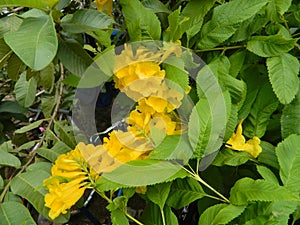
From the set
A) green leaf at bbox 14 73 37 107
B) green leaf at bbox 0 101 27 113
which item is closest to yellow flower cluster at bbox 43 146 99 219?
green leaf at bbox 14 73 37 107

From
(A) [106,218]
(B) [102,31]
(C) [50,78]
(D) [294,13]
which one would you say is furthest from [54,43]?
(A) [106,218]

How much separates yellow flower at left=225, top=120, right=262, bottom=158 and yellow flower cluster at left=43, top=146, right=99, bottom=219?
0.21 m

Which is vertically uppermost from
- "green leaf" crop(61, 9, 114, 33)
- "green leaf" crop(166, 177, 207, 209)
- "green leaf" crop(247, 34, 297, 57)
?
"green leaf" crop(61, 9, 114, 33)

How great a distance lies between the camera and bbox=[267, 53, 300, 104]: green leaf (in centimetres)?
56

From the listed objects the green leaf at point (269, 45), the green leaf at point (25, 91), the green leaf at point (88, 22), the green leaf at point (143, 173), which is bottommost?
the green leaf at point (25, 91)

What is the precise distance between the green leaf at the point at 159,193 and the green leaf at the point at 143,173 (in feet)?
0.15

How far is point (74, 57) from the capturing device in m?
0.64

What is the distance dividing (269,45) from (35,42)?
0.34 m

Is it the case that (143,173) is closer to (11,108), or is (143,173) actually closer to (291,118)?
(291,118)

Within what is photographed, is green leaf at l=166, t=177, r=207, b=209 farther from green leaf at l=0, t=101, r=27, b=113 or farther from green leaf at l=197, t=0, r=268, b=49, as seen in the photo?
green leaf at l=0, t=101, r=27, b=113

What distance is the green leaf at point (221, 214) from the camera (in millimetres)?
498

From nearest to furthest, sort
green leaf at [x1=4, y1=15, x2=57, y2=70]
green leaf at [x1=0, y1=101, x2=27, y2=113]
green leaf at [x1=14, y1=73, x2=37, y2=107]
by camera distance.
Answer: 1. green leaf at [x1=4, y1=15, x2=57, y2=70]
2. green leaf at [x1=14, y1=73, x2=37, y2=107]
3. green leaf at [x1=0, y1=101, x2=27, y2=113]

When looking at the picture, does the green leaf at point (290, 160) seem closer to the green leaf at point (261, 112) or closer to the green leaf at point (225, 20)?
the green leaf at point (261, 112)

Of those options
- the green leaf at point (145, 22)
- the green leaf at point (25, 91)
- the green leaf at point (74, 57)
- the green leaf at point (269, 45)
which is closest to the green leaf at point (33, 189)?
the green leaf at point (74, 57)
